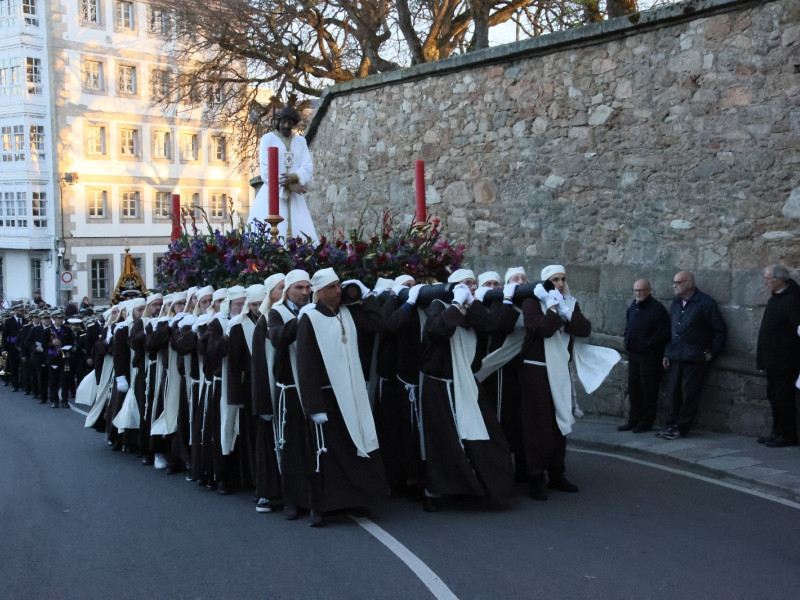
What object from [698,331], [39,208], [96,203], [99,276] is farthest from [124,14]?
[698,331]

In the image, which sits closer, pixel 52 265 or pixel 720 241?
pixel 720 241

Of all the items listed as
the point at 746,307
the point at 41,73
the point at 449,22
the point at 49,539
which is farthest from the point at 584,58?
the point at 41,73

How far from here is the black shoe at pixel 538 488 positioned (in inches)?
295

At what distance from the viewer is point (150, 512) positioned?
7438mm

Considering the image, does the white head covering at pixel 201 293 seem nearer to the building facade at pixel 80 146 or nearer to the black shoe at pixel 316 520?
the black shoe at pixel 316 520

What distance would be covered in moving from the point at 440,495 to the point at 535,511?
73 centimetres

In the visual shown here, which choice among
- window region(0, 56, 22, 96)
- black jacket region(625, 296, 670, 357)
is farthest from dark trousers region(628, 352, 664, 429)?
window region(0, 56, 22, 96)

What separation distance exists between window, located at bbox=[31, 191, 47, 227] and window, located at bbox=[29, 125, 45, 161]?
1591mm

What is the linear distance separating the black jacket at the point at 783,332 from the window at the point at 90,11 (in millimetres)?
39061

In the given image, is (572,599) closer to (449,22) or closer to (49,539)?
(49,539)

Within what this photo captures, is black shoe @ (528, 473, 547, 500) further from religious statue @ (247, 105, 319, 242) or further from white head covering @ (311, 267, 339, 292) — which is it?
religious statue @ (247, 105, 319, 242)

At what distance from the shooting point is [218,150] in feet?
157

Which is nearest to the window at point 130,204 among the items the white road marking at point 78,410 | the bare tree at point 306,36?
the bare tree at point 306,36

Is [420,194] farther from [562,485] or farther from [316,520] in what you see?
[316,520]
